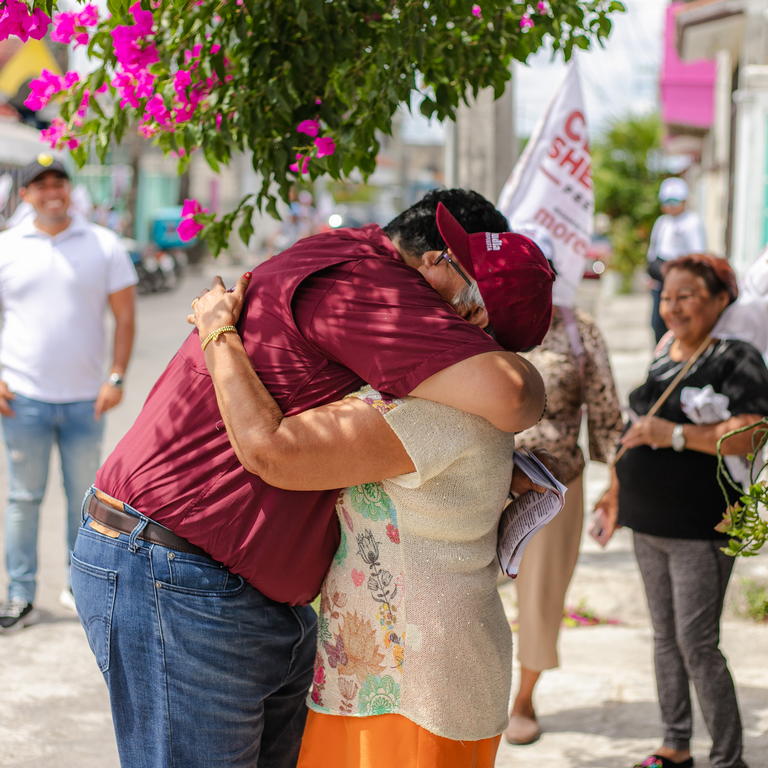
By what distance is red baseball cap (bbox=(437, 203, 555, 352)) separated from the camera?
2.34 m

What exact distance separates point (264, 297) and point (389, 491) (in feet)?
1.55

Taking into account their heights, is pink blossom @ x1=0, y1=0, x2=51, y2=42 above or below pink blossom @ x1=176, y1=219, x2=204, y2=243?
above

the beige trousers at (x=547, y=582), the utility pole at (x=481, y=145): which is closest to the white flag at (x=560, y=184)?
the beige trousers at (x=547, y=582)

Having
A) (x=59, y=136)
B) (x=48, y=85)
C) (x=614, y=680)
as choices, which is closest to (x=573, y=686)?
(x=614, y=680)

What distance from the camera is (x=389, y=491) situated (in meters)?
2.40

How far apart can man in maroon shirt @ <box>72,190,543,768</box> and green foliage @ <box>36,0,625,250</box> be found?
669mm

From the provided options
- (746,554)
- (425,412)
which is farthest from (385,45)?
(746,554)

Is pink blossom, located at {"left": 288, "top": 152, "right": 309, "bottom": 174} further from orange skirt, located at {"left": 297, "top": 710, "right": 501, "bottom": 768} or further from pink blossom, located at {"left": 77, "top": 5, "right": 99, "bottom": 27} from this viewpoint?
orange skirt, located at {"left": 297, "top": 710, "right": 501, "bottom": 768}

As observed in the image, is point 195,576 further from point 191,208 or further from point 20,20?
point 191,208

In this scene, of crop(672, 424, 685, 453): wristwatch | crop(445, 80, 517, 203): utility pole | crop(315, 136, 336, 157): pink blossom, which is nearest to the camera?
crop(315, 136, 336, 157): pink blossom

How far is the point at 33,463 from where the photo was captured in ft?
17.6

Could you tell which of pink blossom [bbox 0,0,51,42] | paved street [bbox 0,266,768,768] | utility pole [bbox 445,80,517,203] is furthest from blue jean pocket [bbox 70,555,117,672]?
utility pole [bbox 445,80,517,203]

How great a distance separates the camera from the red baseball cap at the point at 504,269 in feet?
7.66

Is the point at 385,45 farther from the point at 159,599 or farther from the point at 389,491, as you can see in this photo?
the point at 159,599
